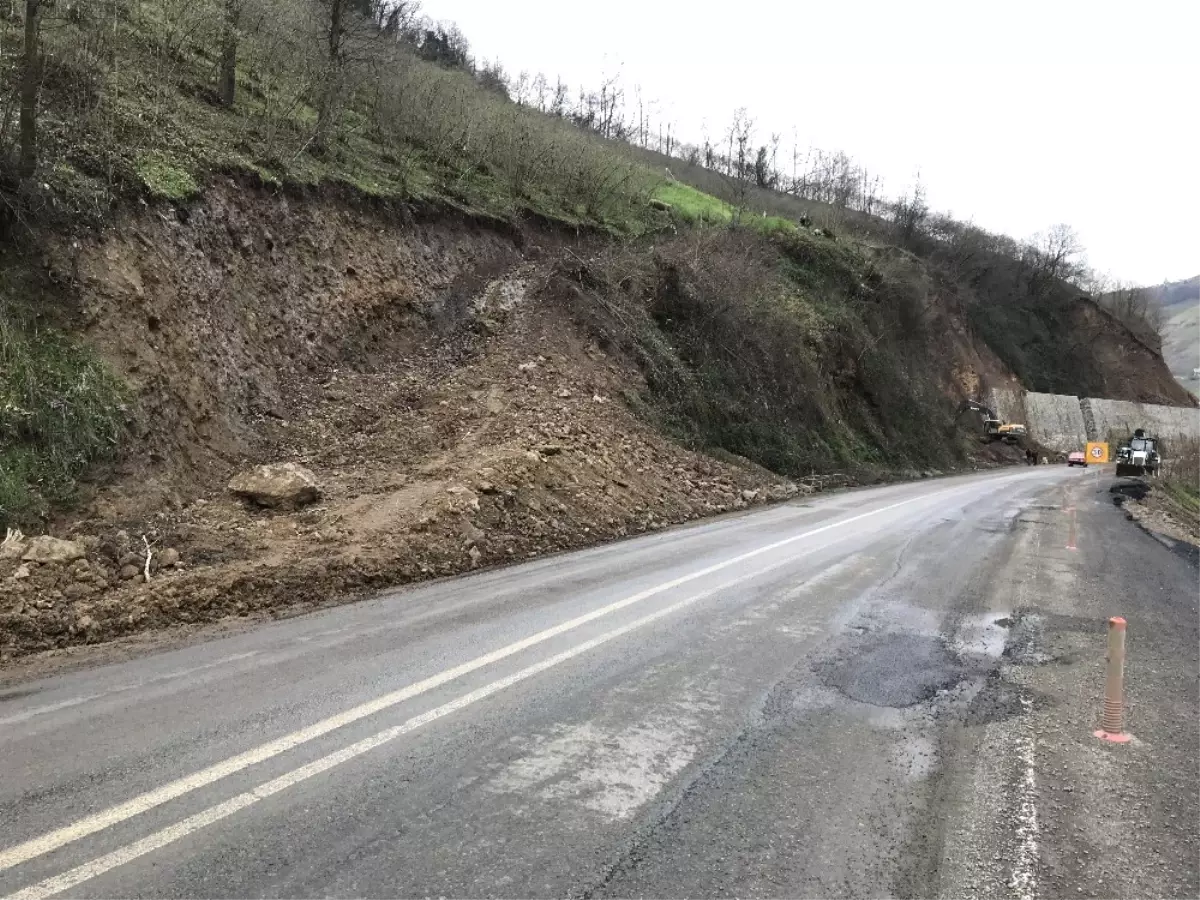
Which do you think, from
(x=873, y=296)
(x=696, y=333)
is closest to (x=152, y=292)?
(x=696, y=333)

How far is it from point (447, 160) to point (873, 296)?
30033 millimetres

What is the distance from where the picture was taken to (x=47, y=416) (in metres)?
9.21

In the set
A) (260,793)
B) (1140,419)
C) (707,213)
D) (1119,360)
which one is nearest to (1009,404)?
(1140,419)

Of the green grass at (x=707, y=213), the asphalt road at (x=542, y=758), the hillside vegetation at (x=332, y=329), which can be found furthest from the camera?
the green grass at (x=707, y=213)

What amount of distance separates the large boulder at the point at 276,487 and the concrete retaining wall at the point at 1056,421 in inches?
2556

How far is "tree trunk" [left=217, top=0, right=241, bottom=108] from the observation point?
54.5ft

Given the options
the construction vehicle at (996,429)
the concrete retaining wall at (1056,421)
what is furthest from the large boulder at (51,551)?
the concrete retaining wall at (1056,421)

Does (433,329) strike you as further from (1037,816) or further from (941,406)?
(941,406)

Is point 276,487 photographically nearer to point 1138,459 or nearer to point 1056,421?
point 1138,459

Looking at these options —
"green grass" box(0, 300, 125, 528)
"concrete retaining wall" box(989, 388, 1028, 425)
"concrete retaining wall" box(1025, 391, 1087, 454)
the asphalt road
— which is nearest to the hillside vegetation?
"green grass" box(0, 300, 125, 528)

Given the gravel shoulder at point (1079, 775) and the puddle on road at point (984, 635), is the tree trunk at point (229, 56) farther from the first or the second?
the gravel shoulder at point (1079, 775)

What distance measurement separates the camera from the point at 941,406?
50406 mm

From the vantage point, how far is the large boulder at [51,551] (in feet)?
24.4

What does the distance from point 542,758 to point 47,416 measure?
8136 mm
